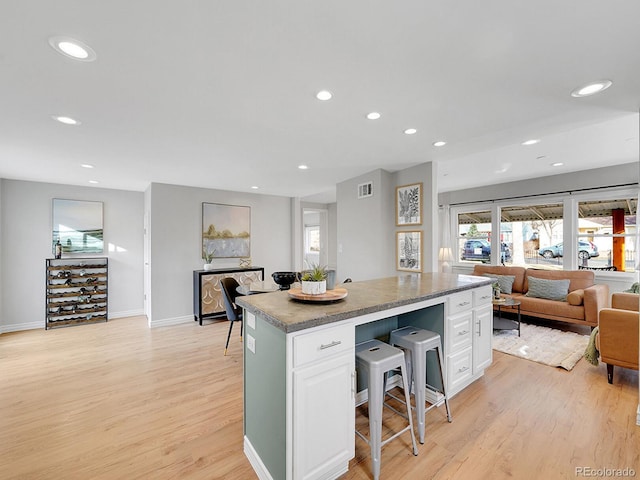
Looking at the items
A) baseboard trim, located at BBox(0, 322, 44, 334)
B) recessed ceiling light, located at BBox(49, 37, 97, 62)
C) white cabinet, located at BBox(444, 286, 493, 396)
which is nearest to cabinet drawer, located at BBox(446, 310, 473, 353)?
white cabinet, located at BBox(444, 286, 493, 396)


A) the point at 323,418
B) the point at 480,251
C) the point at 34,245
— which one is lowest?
the point at 323,418

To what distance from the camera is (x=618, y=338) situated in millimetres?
2514

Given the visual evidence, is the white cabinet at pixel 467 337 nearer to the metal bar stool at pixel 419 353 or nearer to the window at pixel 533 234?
the metal bar stool at pixel 419 353

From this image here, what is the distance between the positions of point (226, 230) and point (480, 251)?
5.46 m

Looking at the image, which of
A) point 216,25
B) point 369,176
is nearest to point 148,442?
point 216,25

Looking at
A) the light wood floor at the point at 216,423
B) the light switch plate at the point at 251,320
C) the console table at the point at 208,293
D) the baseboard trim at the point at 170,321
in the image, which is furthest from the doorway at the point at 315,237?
the light switch plate at the point at 251,320

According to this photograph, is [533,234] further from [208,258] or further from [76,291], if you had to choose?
[76,291]

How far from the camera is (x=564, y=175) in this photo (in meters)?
4.84

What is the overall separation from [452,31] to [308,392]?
193cm

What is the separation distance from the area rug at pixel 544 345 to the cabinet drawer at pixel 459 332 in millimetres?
1352

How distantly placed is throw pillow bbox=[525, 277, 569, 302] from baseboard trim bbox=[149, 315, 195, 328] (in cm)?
586

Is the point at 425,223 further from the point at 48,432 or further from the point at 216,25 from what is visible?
the point at 48,432

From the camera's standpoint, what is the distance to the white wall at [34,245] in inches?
173

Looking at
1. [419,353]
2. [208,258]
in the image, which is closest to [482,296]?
[419,353]
